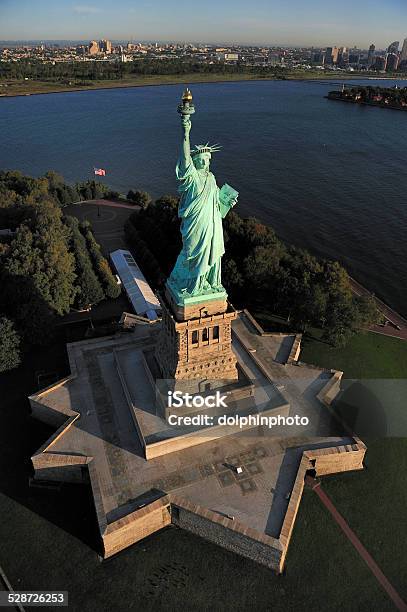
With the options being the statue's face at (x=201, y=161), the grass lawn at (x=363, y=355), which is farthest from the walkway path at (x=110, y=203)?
the statue's face at (x=201, y=161)

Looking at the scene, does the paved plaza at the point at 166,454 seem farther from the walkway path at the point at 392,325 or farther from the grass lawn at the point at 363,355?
the walkway path at the point at 392,325

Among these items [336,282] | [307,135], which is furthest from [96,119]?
[336,282]

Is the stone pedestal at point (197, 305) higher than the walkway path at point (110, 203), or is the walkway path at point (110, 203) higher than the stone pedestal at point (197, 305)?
the stone pedestal at point (197, 305)

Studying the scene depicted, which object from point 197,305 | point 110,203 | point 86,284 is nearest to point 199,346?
point 197,305

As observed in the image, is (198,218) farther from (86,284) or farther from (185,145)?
(86,284)

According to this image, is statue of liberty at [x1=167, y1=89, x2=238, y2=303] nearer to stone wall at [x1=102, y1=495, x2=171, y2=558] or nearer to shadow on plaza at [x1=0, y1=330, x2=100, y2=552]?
stone wall at [x1=102, y1=495, x2=171, y2=558]
